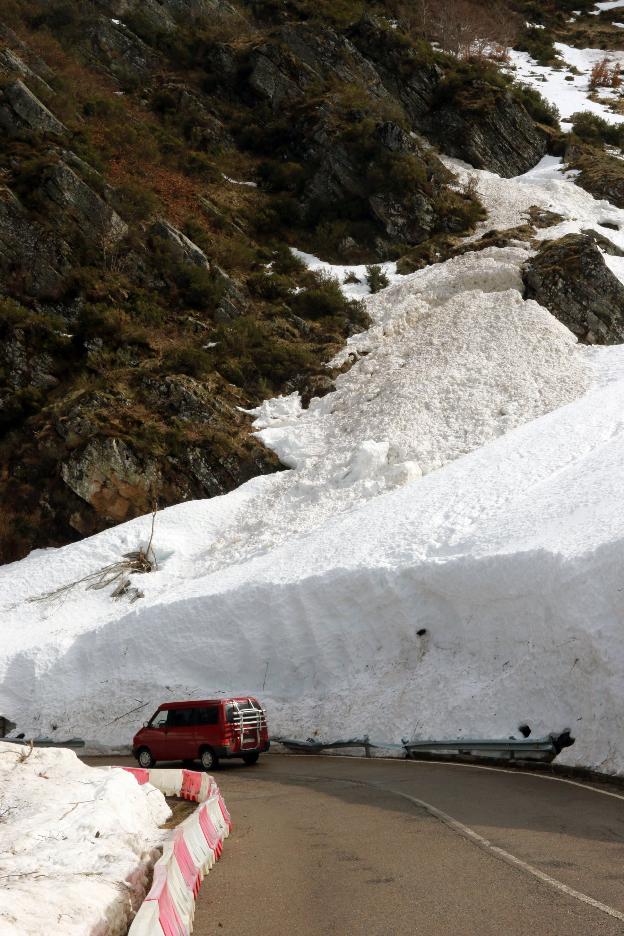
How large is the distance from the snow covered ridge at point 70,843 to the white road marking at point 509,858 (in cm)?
300

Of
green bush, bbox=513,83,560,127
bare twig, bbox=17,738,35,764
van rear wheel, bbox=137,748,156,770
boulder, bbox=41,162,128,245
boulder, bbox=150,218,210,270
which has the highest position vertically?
green bush, bbox=513,83,560,127

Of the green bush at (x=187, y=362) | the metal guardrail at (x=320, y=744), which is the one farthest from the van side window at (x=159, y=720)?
the green bush at (x=187, y=362)

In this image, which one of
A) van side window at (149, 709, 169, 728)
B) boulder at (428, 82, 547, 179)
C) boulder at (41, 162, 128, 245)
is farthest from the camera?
boulder at (428, 82, 547, 179)

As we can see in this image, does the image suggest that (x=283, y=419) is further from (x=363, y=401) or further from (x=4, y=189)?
(x=4, y=189)

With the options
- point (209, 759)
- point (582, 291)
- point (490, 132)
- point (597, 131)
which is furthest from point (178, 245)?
point (597, 131)

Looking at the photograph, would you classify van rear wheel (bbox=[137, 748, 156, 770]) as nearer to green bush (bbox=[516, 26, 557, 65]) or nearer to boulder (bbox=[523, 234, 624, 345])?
boulder (bbox=[523, 234, 624, 345])

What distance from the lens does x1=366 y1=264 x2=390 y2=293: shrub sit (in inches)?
1523

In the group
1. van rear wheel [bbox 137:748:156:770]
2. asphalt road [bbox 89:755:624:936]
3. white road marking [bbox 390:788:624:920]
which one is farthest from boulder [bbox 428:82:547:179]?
white road marking [bbox 390:788:624:920]

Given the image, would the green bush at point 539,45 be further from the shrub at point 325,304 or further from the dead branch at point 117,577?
the dead branch at point 117,577

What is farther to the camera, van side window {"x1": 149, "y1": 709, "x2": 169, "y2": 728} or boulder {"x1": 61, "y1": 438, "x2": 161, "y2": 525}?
boulder {"x1": 61, "y1": 438, "x2": 161, "y2": 525}

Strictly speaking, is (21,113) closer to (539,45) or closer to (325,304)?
(325,304)

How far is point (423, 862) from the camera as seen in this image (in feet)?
21.7

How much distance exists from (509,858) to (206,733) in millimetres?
9085

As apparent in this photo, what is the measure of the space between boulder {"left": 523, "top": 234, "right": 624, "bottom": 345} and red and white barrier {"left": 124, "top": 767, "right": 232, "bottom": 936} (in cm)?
2752
